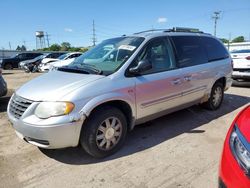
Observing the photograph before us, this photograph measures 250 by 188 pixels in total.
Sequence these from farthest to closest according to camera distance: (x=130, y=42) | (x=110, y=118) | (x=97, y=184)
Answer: (x=130, y=42) < (x=110, y=118) < (x=97, y=184)

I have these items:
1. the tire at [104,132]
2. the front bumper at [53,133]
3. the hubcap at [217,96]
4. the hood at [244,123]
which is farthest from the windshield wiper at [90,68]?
the hubcap at [217,96]

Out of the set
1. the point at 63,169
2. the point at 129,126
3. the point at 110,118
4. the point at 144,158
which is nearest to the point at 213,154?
the point at 144,158

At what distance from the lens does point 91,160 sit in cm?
344

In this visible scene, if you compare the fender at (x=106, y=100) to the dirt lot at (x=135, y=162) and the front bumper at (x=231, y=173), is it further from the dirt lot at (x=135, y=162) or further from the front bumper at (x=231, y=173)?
the front bumper at (x=231, y=173)

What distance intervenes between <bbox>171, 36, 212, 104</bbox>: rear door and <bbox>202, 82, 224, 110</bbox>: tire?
1.54 ft

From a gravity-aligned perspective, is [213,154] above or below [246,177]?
below

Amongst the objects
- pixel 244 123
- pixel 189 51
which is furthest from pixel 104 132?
pixel 189 51

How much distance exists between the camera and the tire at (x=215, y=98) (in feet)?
18.1

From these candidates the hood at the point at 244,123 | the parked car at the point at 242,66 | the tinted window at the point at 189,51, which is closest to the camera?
the hood at the point at 244,123

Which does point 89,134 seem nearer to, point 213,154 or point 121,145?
point 121,145

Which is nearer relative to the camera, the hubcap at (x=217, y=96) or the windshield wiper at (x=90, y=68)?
the windshield wiper at (x=90, y=68)

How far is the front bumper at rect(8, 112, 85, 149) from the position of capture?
9.76 ft

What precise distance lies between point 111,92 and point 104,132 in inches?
22.8

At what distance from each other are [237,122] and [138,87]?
1709mm
